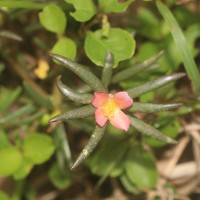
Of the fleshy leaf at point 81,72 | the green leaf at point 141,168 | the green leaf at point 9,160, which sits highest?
the fleshy leaf at point 81,72

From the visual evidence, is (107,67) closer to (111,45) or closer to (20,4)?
(111,45)

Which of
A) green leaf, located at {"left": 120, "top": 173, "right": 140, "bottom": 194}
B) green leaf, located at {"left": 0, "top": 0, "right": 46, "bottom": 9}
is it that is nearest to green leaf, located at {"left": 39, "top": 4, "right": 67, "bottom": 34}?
green leaf, located at {"left": 0, "top": 0, "right": 46, "bottom": 9}

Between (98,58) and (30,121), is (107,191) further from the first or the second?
(98,58)

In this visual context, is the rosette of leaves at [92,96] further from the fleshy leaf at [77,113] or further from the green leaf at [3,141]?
the green leaf at [3,141]

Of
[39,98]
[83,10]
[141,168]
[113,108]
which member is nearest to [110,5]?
[83,10]

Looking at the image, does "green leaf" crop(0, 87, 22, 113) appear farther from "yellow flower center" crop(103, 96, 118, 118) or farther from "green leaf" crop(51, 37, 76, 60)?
"yellow flower center" crop(103, 96, 118, 118)

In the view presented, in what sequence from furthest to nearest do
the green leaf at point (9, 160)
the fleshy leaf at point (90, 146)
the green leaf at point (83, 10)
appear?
the green leaf at point (9, 160)
the green leaf at point (83, 10)
the fleshy leaf at point (90, 146)

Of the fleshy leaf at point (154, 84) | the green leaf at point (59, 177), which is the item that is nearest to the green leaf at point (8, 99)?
the green leaf at point (59, 177)

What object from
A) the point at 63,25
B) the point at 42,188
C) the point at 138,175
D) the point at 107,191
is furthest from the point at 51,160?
the point at 63,25
